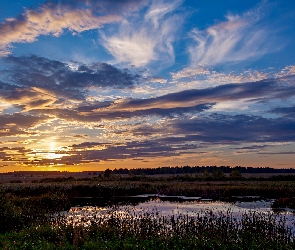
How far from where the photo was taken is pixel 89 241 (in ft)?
54.9

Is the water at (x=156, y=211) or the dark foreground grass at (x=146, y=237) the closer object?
the dark foreground grass at (x=146, y=237)

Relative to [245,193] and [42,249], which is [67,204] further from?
[245,193]

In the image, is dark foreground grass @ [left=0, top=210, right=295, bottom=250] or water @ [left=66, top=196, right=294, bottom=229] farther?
water @ [left=66, top=196, right=294, bottom=229]

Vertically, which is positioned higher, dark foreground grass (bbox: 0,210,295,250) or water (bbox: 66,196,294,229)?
dark foreground grass (bbox: 0,210,295,250)

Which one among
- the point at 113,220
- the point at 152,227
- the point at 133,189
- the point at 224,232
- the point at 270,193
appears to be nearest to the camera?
the point at 224,232

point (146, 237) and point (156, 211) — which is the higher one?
point (146, 237)

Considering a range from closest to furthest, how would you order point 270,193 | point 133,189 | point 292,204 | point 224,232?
point 224,232 < point 292,204 < point 270,193 < point 133,189

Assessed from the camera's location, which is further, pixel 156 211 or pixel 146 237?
pixel 156 211

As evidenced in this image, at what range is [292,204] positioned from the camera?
3612 cm

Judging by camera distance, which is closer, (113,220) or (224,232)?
(224,232)

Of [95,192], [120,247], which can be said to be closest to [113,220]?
[120,247]

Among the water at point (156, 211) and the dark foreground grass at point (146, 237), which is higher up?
the dark foreground grass at point (146, 237)

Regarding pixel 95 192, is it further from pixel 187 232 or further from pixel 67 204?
pixel 187 232

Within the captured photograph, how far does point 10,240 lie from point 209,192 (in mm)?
39050
